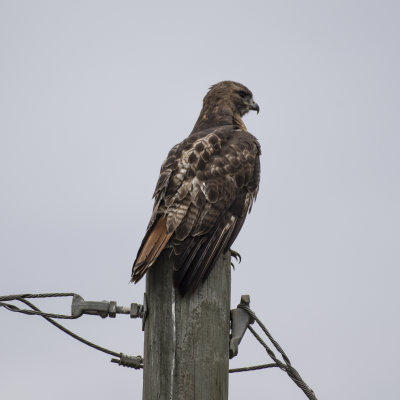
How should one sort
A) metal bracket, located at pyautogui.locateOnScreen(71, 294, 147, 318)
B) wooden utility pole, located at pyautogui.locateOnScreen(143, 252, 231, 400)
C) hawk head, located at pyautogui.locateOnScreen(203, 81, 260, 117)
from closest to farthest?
wooden utility pole, located at pyautogui.locateOnScreen(143, 252, 231, 400)
metal bracket, located at pyautogui.locateOnScreen(71, 294, 147, 318)
hawk head, located at pyautogui.locateOnScreen(203, 81, 260, 117)

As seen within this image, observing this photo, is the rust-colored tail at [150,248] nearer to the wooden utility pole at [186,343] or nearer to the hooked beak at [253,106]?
the wooden utility pole at [186,343]

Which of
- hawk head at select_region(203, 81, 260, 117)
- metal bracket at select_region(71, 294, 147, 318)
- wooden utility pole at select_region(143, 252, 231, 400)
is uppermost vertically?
hawk head at select_region(203, 81, 260, 117)

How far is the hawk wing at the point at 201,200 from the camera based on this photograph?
4.76 m

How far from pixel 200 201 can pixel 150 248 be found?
786 millimetres

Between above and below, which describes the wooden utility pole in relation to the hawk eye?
below

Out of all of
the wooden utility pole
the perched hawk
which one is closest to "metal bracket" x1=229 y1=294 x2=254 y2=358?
the wooden utility pole

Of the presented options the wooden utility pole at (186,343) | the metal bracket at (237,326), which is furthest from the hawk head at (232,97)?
the wooden utility pole at (186,343)

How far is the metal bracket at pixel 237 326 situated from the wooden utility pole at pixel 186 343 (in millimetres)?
130

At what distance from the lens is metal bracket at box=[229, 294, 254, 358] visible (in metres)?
4.66

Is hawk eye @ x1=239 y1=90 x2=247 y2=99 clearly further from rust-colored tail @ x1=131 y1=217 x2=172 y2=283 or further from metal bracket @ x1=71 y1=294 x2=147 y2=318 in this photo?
metal bracket @ x1=71 y1=294 x2=147 y2=318

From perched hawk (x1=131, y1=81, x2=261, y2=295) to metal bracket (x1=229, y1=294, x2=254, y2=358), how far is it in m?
0.33

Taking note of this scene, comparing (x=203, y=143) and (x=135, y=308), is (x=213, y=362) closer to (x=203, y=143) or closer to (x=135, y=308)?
(x=135, y=308)

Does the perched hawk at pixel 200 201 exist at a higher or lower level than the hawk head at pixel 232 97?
lower

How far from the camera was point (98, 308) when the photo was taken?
16.5ft
